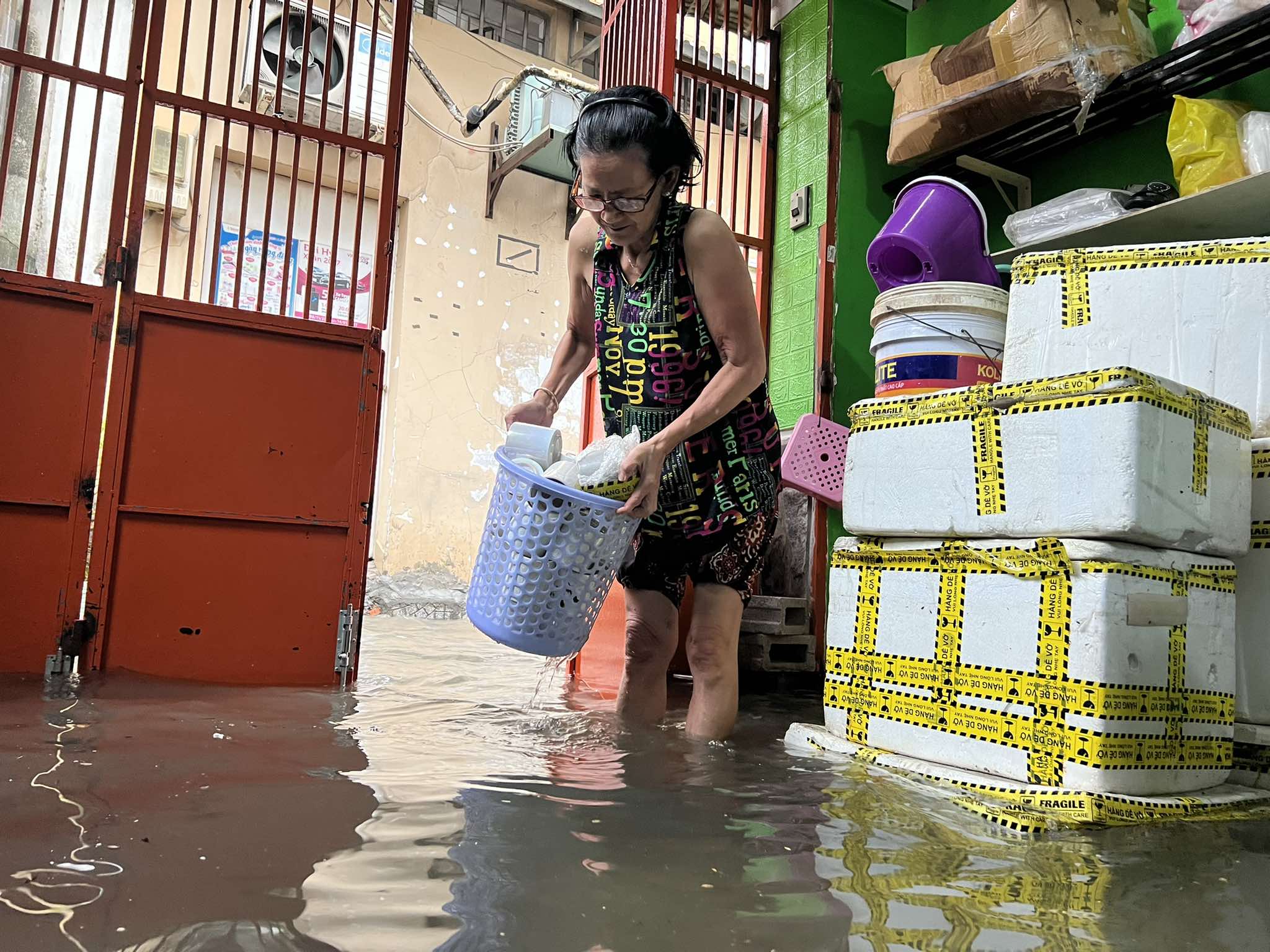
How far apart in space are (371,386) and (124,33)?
3.19m

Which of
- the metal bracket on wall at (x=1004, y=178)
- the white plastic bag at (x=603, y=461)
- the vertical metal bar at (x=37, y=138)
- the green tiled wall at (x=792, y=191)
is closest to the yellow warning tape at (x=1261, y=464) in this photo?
the white plastic bag at (x=603, y=461)

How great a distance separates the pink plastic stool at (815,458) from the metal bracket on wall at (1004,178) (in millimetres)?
1156

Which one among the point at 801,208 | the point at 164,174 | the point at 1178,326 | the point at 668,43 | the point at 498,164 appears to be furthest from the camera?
the point at 498,164

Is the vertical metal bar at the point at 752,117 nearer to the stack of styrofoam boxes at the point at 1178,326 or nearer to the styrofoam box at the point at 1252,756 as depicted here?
the stack of styrofoam boxes at the point at 1178,326

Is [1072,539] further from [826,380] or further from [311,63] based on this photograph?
[311,63]

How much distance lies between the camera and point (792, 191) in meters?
4.17

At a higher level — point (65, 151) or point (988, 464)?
point (65, 151)

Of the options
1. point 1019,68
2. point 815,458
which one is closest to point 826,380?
point 815,458

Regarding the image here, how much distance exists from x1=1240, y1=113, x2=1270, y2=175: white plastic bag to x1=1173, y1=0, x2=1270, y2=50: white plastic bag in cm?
29

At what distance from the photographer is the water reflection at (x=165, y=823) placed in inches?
33.0

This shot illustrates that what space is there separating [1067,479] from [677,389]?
86cm

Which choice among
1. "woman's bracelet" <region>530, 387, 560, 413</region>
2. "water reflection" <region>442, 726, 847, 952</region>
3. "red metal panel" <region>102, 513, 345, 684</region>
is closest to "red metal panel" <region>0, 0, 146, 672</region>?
"red metal panel" <region>102, 513, 345, 684</region>

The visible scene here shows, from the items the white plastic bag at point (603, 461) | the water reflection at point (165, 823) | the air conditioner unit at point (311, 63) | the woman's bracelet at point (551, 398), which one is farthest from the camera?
the air conditioner unit at point (311, 63)

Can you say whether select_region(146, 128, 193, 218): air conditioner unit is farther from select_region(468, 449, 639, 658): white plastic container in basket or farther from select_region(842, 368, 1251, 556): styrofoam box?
select_region(842, 368, 1251, 556): styrofoam box
